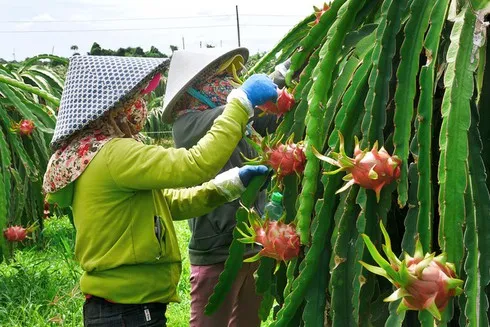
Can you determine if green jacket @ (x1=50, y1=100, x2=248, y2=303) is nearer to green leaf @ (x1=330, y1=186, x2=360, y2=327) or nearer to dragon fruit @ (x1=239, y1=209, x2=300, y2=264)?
dragon fruit @ (x1=239, y1=209, x2=300, y2=264)

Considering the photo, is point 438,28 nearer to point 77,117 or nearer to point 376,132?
point 376,132

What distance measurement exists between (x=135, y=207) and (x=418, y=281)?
1432mm

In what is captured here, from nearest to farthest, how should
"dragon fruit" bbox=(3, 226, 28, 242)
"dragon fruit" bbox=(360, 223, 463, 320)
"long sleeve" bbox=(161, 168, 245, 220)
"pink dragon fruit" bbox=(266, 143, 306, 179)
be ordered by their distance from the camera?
"dragon fruit" bbox=(360, 223, 463, 320) < "pink dragon fruit" bbox=(266, 143, 306, 179) < "long sleeve" bbox=(161, 168, 245, 220) < "dragon fruit" bbox=(3, 226, 28, 242)

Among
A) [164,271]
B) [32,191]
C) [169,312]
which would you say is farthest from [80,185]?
[32,191]

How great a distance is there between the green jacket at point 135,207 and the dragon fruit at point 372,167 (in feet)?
3.34

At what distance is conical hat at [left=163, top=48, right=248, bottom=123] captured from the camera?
2604mm

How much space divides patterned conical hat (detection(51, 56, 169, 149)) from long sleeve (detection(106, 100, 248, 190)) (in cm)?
14

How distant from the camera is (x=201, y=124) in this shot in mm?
2635

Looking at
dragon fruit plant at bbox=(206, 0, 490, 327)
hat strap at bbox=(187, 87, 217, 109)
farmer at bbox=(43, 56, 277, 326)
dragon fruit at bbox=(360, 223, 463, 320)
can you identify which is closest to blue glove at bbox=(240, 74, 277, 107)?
farmer at bbox=(43, 56, 277, 326)

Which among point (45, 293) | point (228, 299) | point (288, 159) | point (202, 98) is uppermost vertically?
point (288, 159)

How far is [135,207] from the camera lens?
2.21 m

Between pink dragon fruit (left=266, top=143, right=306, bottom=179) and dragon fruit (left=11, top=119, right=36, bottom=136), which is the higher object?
pink dragon fruit (left=266, top=143, right=306, bottom=179)

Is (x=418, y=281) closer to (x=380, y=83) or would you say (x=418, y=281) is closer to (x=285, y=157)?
(x=380, y=83)

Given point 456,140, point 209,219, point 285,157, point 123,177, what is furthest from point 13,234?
point 456,140
